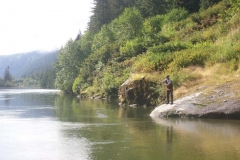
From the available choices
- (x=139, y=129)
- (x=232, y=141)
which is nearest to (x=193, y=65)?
(x=139, y=129)

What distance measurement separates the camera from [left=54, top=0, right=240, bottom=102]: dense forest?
1061 inches

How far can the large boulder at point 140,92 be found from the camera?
2688 centimetres

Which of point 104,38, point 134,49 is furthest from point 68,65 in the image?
point 134,49

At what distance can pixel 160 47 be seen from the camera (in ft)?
104

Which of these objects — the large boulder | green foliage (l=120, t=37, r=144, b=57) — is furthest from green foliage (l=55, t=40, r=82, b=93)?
the large boulder

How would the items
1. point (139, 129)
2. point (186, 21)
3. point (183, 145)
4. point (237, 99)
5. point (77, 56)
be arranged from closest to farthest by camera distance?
1. point (183, 145)
2. point (139, 129)
3. point (237, 99)
4. point (186, 21)
5. point (77, 56)

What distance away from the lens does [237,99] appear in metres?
16.9

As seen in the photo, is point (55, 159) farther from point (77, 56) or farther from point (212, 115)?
point (77, 56)

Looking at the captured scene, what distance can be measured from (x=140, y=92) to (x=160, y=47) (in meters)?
6.06

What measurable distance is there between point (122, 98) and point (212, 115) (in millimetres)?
13131

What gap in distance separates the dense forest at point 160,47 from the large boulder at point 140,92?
0.53m

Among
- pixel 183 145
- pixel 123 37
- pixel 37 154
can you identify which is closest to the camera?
pixel 37 154

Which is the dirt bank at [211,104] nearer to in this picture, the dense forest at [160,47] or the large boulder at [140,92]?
the dense forest at [160,47]

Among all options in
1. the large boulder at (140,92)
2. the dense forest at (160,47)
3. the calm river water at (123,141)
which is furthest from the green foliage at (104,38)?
the calm river water at (123,141)
